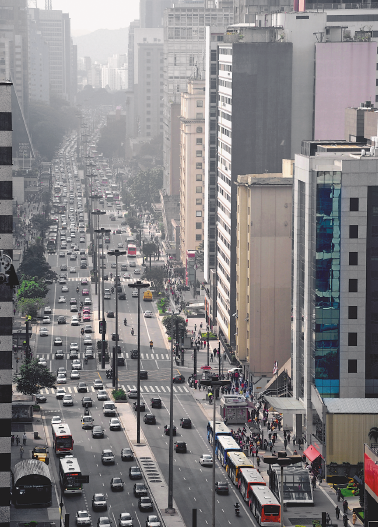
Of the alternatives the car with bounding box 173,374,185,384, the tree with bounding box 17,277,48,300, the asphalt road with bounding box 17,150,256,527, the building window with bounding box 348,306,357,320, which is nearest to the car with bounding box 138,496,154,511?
the asphalt road with bounding box 17,150,256,527

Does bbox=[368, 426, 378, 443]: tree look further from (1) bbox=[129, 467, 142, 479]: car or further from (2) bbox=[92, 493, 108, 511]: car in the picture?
(2) bbox=[92, 493, 108, 511]: car

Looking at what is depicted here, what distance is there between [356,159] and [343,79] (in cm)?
5207

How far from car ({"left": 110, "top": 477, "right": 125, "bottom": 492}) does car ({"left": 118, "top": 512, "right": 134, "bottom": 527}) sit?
878cm

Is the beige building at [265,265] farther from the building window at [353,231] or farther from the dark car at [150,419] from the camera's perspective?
the building window at [353,231]

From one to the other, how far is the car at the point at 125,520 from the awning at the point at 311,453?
2365 cm

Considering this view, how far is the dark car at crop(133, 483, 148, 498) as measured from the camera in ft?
333

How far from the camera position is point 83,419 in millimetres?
127562

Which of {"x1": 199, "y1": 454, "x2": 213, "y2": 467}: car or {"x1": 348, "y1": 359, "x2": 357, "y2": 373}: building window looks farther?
{"x1": 348, "y1": 359, "x2": 357, "y2": 373}: building window

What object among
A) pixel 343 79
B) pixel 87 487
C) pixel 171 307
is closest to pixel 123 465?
pixel 87 487

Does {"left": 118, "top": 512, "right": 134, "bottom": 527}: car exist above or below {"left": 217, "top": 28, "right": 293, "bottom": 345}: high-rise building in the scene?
below

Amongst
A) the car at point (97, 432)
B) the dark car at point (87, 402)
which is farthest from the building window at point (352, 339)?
the dark car at point (87, 402)

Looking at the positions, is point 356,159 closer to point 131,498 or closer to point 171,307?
point 131,498

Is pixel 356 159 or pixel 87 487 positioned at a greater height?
pixel 356 159

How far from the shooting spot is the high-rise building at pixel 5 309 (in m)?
65.6
